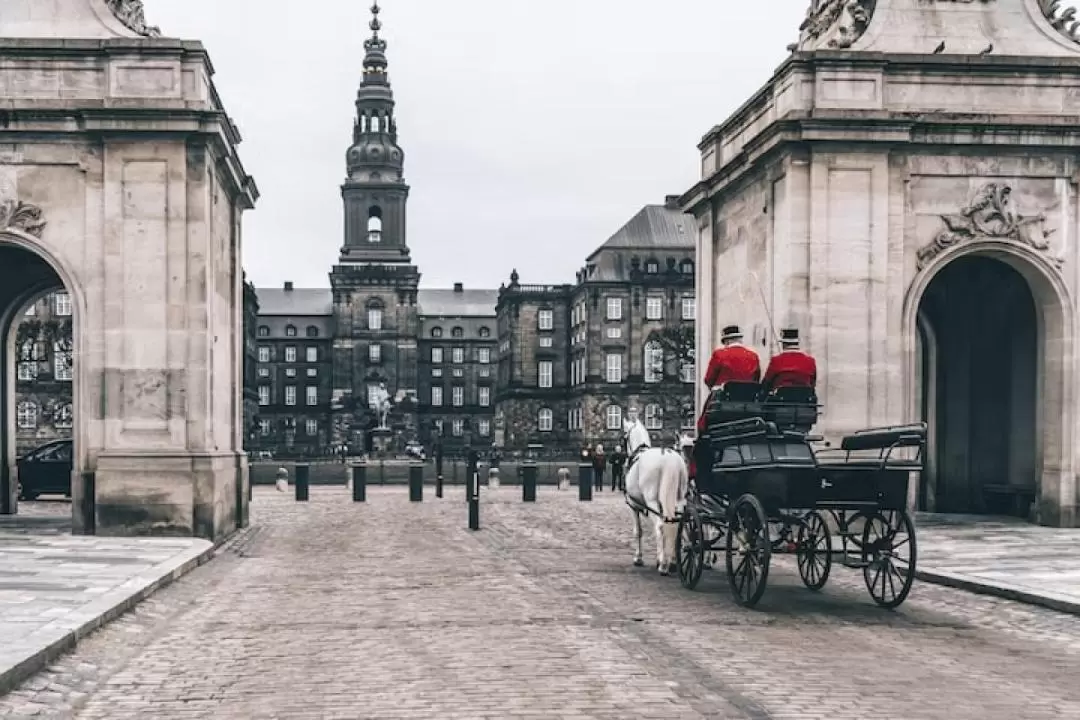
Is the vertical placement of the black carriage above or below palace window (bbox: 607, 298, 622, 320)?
below

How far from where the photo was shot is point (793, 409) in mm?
13492

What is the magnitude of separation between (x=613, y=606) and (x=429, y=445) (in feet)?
440

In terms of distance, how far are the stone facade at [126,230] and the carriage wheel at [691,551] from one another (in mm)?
7788

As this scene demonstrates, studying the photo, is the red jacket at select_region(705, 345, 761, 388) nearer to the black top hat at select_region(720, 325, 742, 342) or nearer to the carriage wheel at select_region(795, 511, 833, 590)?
the black top hat at select_region(720, 325, 742, 342)

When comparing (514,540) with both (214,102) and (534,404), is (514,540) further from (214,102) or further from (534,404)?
(534,404)

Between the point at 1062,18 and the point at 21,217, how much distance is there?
54.9 feet

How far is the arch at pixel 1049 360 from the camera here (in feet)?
70.0

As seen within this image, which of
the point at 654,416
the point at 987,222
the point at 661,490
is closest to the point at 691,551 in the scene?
the point at 661,490

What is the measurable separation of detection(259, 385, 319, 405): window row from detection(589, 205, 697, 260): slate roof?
2002 inches

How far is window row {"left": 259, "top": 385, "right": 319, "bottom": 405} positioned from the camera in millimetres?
144750

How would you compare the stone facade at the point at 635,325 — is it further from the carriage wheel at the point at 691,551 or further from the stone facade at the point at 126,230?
the carriage wheel at the point at 691,551

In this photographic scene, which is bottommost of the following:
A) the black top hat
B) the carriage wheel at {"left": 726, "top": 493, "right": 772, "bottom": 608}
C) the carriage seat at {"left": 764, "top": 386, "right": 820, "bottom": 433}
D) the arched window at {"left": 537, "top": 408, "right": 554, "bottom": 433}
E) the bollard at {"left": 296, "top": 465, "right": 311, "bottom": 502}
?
the arched window at {"left": 537, "top": 408, "right": 554, "bottom": 433}

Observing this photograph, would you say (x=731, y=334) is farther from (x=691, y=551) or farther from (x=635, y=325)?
(x=635, y=325)

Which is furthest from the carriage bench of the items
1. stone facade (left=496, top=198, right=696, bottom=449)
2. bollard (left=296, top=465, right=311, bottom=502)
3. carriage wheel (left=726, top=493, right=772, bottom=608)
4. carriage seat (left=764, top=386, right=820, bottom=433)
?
stone facade (left=496, top=198, right=696, bottom=449)
